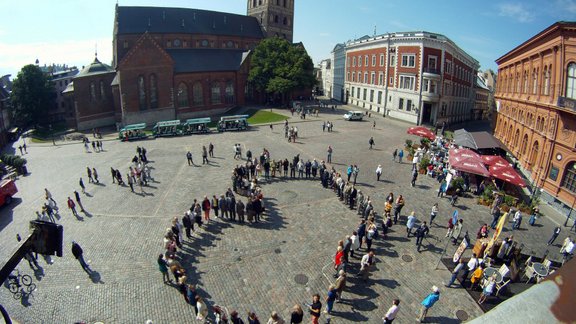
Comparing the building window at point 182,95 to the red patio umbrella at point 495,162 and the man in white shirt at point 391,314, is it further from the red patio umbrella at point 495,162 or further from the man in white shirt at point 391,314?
the man in white shirt at point 391,314

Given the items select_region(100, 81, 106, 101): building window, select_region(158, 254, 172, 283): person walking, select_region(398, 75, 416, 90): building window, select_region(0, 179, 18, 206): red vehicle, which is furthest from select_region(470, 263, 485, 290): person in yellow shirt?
select_region(100, 81, 106, 101): building window

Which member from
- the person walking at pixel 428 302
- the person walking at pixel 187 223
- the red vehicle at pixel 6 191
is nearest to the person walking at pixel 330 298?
the person walking at pixel 428 302

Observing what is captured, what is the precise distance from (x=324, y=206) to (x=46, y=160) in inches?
1179

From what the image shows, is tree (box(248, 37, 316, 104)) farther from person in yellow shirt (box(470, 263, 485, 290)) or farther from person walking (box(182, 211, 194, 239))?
person in yellow shirt (box(470, 263, 485, 290))

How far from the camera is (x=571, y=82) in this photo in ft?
76.3

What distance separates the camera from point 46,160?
34.1 metres

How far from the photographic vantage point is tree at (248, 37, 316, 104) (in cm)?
5669

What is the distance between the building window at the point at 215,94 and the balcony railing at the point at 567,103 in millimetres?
49328

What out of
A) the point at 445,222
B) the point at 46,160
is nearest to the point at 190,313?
the point at 445,222

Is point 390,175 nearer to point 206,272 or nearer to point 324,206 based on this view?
point 324,206

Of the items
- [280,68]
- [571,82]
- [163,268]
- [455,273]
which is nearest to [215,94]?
[280,68]

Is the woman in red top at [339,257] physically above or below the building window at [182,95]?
below

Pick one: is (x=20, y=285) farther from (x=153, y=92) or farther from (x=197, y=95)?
(x=197, y=95)

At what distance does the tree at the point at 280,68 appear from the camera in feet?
186
